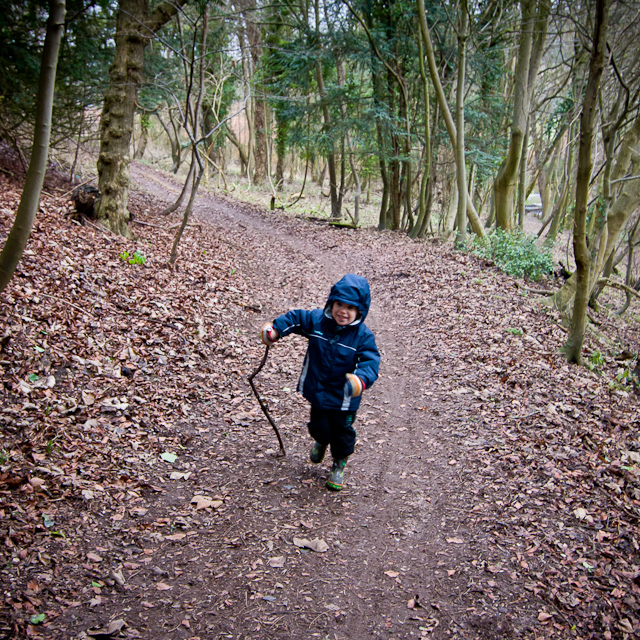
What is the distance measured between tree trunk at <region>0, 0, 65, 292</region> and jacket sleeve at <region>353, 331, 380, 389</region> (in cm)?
265

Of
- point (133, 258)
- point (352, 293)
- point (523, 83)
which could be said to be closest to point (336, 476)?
point (352, 293)

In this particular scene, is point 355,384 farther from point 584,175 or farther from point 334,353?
point 584,175

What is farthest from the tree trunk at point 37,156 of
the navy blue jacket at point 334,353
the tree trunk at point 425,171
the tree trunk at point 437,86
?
the tree trunk at point 425,171

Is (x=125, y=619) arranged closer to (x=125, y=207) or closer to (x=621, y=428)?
(x=621, y=428)

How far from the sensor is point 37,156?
351 centimetres

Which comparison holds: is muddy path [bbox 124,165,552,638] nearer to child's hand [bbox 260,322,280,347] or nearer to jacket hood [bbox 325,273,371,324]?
child's hand [bbox 260,322,280,347]

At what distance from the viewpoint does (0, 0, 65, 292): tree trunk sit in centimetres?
340

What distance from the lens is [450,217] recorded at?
699 inches

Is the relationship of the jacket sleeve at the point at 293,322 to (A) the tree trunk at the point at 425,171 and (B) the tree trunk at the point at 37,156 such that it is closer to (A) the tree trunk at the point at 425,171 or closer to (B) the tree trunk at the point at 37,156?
(B) the tree trunk at the point at 37,156

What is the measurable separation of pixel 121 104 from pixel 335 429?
27.3ft

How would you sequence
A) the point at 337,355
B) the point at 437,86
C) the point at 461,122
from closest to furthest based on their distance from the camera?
the point at 337,355 < the point at 437,86 < the point at 461,122

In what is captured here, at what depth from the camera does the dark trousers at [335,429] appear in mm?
4055

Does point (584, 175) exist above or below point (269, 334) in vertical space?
above

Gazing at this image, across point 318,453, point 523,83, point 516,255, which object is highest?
point 523,83
